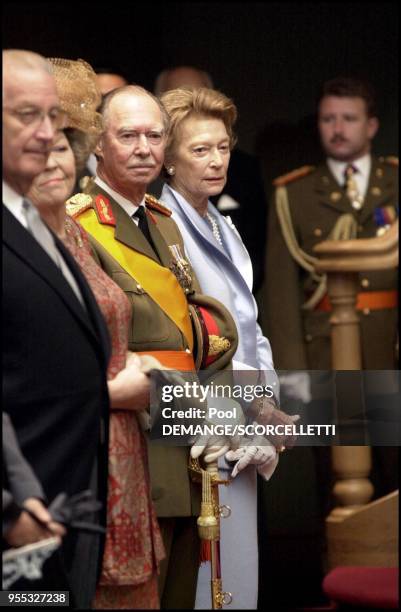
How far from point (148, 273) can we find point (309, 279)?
185 centimetres

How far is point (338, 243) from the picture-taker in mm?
4145

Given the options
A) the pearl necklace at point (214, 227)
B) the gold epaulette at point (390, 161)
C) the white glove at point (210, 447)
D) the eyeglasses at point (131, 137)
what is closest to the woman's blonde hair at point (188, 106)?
the pearl necklace at point (214, 227)

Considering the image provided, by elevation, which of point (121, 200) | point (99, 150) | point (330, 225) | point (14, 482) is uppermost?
point (330, 225)

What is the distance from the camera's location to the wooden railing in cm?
408

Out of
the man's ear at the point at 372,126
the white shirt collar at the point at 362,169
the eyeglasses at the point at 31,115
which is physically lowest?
the eyeglasses at the point at 31,115

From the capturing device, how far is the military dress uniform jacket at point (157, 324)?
313cm

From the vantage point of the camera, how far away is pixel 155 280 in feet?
10.5

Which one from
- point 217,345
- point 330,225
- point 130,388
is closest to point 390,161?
point 330,225

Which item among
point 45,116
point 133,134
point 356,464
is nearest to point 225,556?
point 356,464

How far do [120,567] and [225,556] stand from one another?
860mm

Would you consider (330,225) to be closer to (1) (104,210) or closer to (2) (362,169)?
(2) (362,169)

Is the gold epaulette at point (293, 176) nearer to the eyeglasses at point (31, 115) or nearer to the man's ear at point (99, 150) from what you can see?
the man's ear at point (99, 150)

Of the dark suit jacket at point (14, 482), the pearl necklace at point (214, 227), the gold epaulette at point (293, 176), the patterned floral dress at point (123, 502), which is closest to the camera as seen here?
the dark suit jacket at point (14, 482)

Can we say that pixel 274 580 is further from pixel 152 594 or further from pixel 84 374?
pixel 84 374
